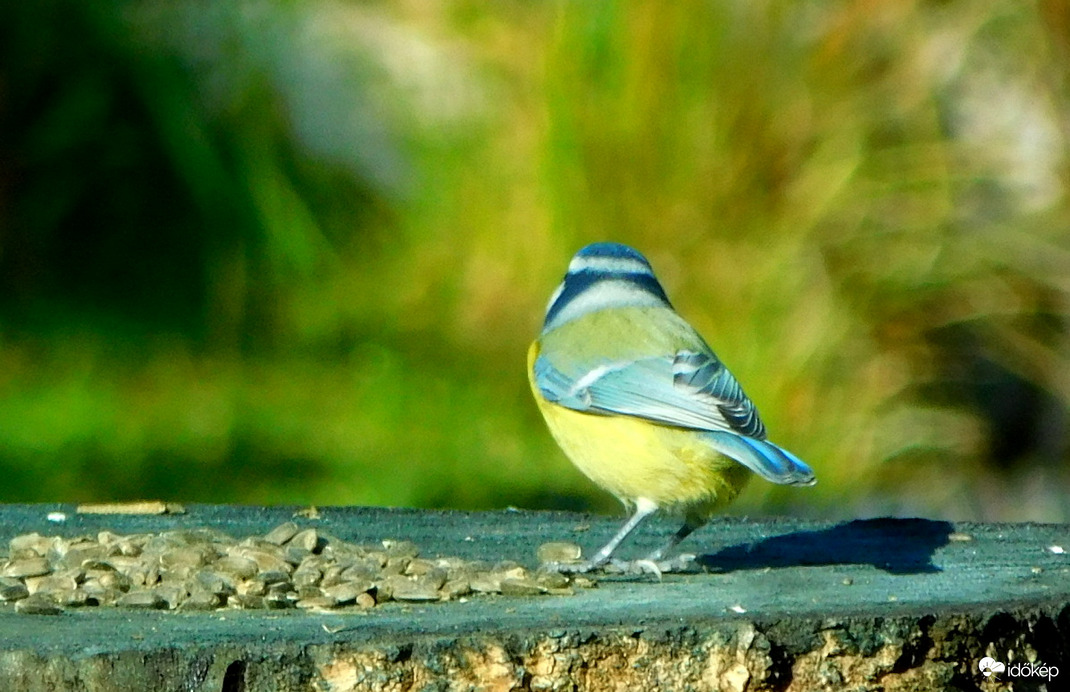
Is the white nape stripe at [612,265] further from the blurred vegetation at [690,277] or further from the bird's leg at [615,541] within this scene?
the blurred vegetation at [690,277]

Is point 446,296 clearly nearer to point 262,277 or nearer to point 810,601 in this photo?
point 262,277

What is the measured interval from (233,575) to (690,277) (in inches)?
124

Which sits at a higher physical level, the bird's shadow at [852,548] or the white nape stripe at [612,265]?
the white nape stripe at [612,265]

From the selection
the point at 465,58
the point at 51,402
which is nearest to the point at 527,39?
the point at 465,58

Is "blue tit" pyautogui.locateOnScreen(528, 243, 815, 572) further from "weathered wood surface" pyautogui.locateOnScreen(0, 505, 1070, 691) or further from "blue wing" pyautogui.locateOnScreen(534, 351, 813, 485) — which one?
"weathered wood surface" pyautogui.locateOnScreen(0, 505, 1070, 691)

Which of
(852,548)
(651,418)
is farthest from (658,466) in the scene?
(852,548)

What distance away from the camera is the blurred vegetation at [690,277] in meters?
5.02

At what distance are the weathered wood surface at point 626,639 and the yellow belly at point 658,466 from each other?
0.58 feet

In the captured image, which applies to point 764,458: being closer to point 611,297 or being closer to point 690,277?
point 611,297

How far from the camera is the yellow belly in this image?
2543 mm

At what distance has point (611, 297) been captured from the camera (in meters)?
2.93

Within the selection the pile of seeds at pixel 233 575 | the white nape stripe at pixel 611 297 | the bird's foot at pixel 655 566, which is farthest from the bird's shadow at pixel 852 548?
the white nape stripe at pixel 611 297

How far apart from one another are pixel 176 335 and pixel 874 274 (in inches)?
118

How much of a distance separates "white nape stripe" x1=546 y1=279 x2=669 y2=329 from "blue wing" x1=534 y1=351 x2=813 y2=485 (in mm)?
211
